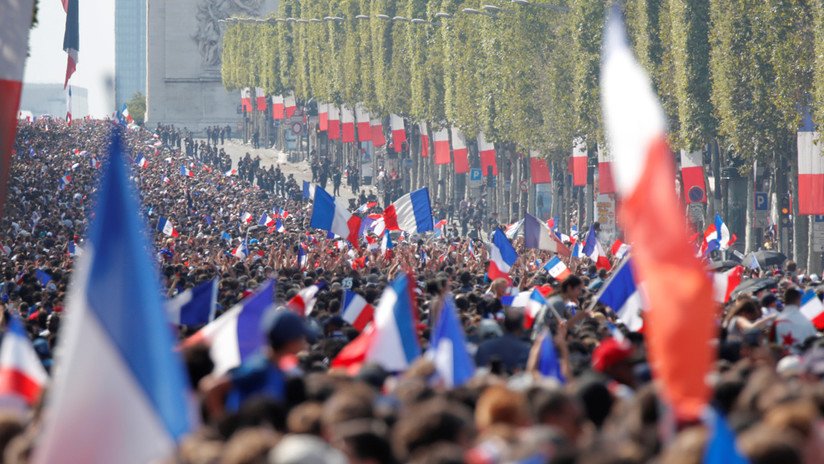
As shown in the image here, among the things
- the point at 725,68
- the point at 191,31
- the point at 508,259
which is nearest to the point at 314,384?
the point at 508,259

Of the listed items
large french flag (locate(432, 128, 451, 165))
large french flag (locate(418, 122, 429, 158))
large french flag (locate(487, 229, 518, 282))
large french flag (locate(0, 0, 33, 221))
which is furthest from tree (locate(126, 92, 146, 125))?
large french flag (locate(0, 0, 33, 221))

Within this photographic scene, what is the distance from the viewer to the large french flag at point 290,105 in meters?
104

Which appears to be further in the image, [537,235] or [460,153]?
[460,153]

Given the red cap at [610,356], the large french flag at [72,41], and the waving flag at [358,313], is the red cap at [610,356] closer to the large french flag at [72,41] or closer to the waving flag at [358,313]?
the waving flag at [358,313]

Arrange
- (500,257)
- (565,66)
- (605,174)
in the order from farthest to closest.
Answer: (565,66) → (605,174) → (500,257)

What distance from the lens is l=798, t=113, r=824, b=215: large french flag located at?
113ft

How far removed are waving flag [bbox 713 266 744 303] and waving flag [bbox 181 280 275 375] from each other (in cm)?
795

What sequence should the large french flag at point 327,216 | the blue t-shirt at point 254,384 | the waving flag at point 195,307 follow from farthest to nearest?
the large french flag at point 327,216 → the waving flag at point 195,307 → the blue t-shirt at point 254,384

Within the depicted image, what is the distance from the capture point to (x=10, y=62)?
13.9m

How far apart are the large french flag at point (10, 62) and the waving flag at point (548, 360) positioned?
509 centimetres

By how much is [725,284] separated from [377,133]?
207 feet

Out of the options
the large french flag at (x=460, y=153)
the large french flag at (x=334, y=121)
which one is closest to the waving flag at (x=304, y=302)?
the large french flag at (x=460, y=153)

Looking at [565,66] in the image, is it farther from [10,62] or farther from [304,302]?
[10,62]

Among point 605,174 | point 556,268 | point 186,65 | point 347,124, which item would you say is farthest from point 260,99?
point 556,268
